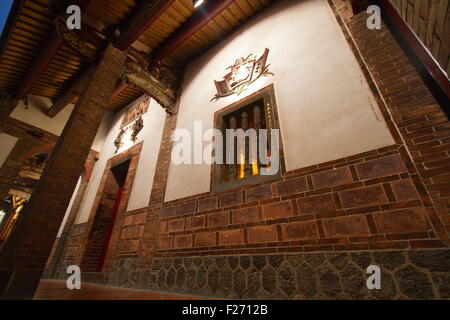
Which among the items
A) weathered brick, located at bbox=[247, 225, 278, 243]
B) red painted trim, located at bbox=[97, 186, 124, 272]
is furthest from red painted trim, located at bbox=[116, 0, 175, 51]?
weathered brick, located at bbox=[247, 225, 278, 243]

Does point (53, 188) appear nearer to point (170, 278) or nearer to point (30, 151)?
point (170, 278)

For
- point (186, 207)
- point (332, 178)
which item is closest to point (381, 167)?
point (332, 178)

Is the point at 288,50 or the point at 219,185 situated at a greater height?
the point at 288,50

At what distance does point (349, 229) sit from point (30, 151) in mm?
8758

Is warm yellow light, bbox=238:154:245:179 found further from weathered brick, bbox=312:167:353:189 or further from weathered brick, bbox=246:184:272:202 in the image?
weathered brick, bbox=312:167:353:189

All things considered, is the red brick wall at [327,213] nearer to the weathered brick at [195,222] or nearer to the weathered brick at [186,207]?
the weathered brick at [195,222]

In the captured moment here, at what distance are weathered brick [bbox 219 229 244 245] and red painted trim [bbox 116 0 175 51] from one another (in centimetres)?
432

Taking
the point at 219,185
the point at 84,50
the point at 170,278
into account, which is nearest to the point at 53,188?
the point at 170,278

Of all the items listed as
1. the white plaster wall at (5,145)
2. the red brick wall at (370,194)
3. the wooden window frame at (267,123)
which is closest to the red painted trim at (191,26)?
the wooden window frame at (267,123)

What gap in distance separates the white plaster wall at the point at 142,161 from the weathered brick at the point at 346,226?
12.2 ft

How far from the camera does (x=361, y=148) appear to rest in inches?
90.0

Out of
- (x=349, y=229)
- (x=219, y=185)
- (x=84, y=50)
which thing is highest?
(x=84, y=50)

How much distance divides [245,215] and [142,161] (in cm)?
365

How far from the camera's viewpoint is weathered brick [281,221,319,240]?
7.39 ft
